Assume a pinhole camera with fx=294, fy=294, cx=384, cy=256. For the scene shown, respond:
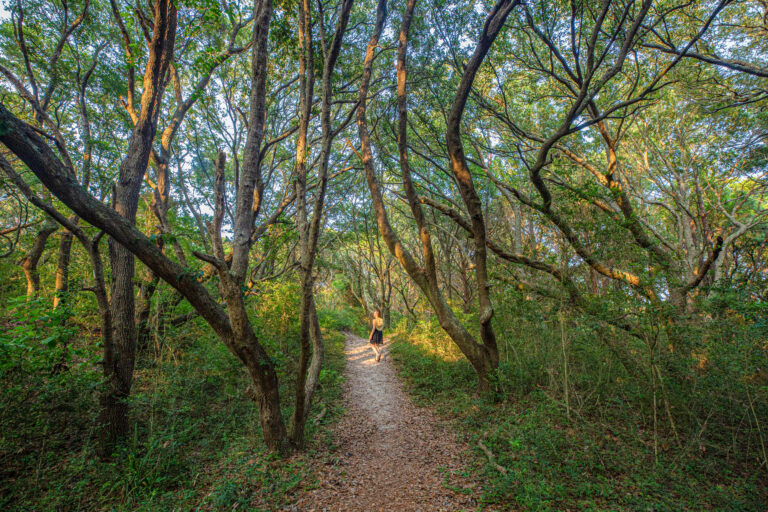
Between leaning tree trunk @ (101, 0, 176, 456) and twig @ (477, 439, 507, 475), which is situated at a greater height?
leaning tree trunk @ (101, 0, 176, 456)

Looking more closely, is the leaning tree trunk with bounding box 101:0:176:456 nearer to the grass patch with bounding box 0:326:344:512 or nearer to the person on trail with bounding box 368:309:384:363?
the grass patch with bounding box 0:326:344:512

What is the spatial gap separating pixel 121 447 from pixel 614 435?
6.79 m

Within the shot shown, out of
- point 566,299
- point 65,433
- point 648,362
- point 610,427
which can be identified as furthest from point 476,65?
point 65,433

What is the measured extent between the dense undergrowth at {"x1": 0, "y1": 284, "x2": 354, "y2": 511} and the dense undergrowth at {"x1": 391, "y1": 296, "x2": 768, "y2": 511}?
9.18 ft

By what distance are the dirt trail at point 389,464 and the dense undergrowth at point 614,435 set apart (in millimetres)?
426

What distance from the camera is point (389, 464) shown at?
4.36 m

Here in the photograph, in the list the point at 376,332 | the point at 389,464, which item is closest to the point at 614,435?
the point at 389,464

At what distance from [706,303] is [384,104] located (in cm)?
778

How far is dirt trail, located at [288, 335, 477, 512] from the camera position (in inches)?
137

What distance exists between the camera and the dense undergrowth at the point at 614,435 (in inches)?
123

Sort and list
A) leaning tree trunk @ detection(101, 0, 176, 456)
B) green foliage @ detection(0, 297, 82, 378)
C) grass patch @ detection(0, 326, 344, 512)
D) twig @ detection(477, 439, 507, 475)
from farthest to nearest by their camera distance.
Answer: leaning tree trunk @ detection(101, 0, 176, 456)
twig @ detection(477, 439, 507, 475)
green foliage @ detection(0, 297, 82, 378)
grass patch @ detection(0, 326, 344, 512)

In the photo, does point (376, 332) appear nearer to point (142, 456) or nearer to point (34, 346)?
point (142, 456)

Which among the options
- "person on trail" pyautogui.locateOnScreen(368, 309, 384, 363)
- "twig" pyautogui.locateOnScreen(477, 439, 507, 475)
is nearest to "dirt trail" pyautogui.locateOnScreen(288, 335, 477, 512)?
"twig" pyautogui.locateOnScreen(477, 439, 507, 475)

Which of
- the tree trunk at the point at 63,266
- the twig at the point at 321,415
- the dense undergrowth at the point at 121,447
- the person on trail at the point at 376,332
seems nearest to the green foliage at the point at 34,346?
the dense undergrowth at the point at 121,447
